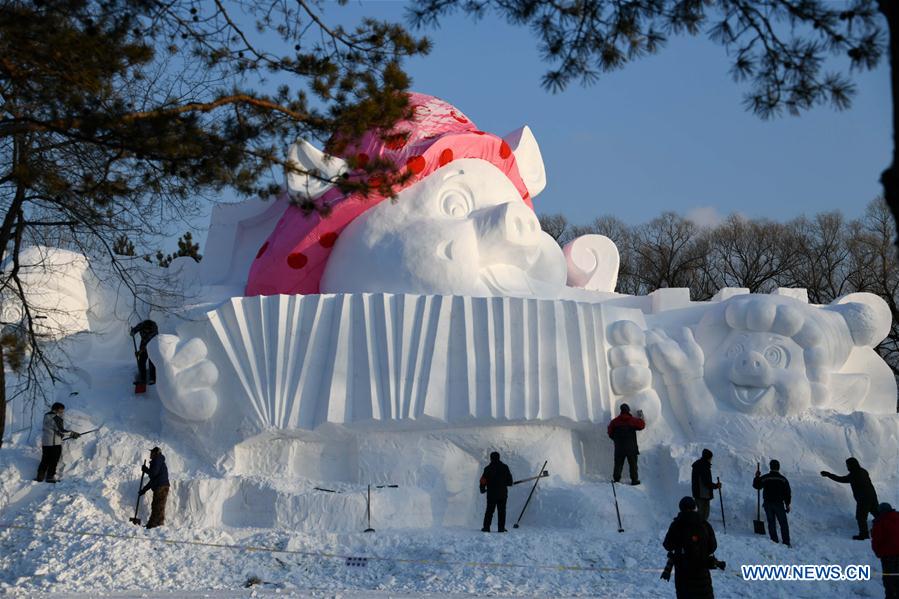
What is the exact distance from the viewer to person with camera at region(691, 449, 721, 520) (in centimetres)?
1161

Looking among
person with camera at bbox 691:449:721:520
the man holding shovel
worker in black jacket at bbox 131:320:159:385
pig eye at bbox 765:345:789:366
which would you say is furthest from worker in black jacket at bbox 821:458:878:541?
worker in black jacket at bbox 131:320:159:385

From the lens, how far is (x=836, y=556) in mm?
11141

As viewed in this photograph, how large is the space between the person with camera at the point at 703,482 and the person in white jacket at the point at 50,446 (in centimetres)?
710

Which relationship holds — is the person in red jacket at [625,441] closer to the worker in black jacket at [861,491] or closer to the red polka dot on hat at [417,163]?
the worker in black jacket at [861,491]

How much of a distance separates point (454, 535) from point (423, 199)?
14.2 feet

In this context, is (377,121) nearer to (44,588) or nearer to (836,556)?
(44,588)

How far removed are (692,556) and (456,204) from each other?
735 centimetres

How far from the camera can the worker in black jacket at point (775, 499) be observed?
11.4m

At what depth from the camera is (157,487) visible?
12.1 m

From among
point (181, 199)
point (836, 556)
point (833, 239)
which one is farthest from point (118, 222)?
point (833, 239)

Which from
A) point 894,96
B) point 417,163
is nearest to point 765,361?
point 417,163

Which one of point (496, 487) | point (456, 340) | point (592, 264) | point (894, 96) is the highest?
point (592, 264)

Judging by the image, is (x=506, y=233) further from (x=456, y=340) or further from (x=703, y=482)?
(x=703, y=482)

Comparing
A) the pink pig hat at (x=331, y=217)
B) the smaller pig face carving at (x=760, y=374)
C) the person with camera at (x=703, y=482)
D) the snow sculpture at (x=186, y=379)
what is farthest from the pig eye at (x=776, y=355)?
the snow sculpture at (x=186, y=379)
